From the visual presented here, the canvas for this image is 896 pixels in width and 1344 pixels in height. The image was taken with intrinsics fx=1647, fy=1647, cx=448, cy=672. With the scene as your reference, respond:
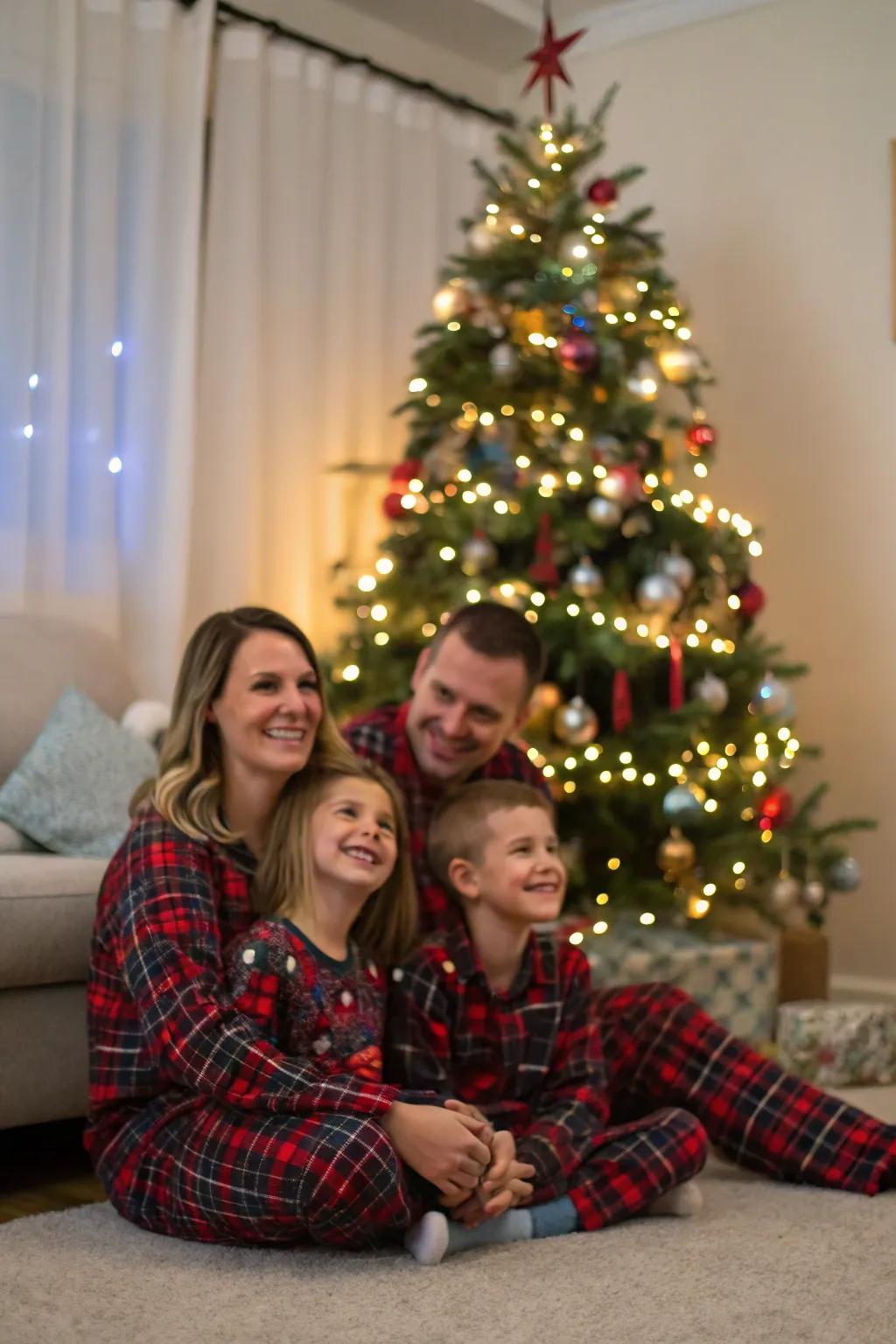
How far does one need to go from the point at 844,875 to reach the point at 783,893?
0.19 m

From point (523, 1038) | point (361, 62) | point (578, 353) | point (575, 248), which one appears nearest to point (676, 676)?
point (578, 353)

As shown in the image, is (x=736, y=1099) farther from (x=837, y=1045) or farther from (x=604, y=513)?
(x=604, y=513)

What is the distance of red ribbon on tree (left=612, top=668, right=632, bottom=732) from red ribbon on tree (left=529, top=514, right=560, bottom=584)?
0.29 meters

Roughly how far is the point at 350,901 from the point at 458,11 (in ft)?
11.5

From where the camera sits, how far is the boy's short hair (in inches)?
96.7

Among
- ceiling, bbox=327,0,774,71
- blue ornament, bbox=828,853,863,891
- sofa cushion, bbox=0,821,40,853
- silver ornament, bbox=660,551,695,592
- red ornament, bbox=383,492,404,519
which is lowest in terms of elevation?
blue ornament, bbox=828,853,863,891

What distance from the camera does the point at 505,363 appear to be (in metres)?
4.12

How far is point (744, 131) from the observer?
4734 millimetres

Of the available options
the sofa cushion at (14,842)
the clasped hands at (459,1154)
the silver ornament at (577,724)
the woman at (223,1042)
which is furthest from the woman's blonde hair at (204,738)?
the silver ornament at (577,724)

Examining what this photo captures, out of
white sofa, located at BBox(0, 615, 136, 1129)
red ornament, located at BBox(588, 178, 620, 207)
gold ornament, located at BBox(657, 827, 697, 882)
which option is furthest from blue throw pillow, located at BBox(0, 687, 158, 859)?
red ornament, located at BBox(588, 178, 620, 207)

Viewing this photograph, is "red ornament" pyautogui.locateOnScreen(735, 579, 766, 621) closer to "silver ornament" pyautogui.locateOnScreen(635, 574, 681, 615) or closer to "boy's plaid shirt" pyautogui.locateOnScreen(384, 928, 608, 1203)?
"silver ornament" pyautogui.locateOnScreen(635, 574, 681, 615)

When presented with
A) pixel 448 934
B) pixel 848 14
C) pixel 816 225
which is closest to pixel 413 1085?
pixel 448 934

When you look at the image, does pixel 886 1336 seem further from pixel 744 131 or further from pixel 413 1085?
pixel 744 131

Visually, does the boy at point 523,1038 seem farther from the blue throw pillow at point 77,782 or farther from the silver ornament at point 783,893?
the silver ornament at point 783,893
